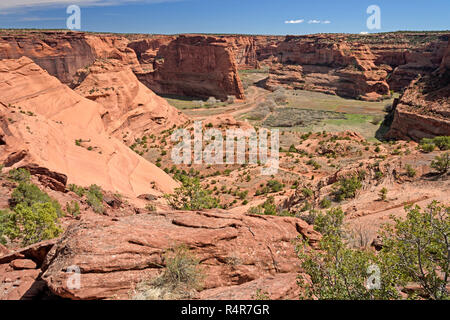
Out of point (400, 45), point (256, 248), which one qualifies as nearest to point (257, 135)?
point (256, 248)

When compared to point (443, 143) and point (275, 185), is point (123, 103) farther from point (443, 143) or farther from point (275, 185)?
point (443, 143)

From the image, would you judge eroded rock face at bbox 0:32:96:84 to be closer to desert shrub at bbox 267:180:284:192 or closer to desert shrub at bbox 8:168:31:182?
desert shrub at bbox 8:168:31:182

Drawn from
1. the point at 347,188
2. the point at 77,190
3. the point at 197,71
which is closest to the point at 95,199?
the point at 77,190

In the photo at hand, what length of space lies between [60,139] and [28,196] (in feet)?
35.5

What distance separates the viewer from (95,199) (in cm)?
1417

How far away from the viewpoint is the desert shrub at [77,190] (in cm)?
1503

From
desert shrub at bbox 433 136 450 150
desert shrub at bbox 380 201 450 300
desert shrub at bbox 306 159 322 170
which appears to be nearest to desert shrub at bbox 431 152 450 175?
desert shrub at bbox 433 136 450 150

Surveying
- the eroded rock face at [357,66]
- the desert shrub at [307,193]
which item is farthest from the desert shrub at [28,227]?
the eroded rock face at [357,66]

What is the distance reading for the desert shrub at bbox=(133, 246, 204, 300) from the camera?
18.2 ft

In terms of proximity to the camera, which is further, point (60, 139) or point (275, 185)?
point (275, 185)

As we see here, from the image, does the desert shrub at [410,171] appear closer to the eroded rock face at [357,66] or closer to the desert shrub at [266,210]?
the desert shrub at [266,210]

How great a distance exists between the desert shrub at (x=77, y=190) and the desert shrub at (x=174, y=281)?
10.6 metres

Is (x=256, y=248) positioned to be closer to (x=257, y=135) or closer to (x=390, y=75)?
(x=257, y=135)

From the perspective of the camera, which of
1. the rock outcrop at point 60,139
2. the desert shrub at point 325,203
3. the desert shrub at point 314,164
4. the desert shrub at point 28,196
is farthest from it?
the desert shrub at point 314,164
